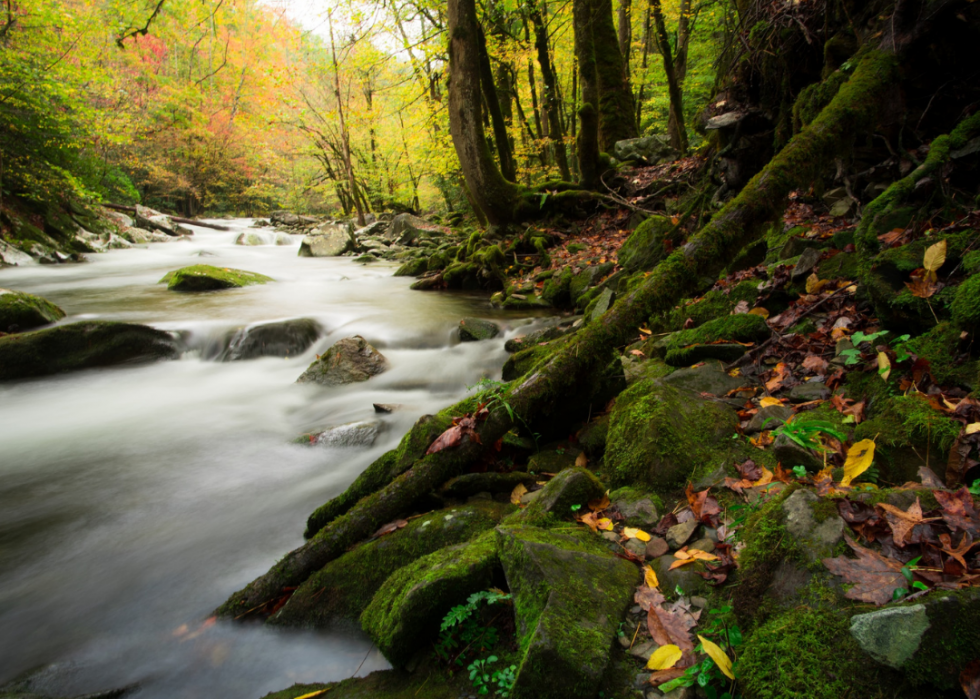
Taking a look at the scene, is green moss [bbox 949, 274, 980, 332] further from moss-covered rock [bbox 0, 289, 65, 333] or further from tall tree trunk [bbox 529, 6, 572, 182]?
tall tree trunk [bbox 529, 6, 572, 182]

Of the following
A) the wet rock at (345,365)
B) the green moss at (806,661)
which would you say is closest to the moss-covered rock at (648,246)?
the wet rock at (345,365)

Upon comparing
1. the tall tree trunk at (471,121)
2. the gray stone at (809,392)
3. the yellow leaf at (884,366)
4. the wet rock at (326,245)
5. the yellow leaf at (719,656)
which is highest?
the tall tree trunk at (471,121)

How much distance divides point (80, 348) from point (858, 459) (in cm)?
905

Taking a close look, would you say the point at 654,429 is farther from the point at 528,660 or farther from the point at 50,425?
the point at 50,425

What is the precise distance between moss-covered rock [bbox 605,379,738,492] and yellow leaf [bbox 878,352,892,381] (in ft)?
2.33

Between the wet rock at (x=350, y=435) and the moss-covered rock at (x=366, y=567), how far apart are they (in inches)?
84.1

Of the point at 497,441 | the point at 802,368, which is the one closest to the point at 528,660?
the point at 497,441

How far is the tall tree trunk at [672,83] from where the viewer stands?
1144 centimetres

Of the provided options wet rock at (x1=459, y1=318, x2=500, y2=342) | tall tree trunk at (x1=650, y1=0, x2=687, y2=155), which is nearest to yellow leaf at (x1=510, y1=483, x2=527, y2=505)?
wet rock at (x1=459, y1=318, x2=500, y2=342)

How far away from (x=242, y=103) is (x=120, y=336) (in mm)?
19011

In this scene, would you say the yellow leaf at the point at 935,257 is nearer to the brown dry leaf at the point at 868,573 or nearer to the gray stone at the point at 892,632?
the brown dry leaf at the point at 868,573

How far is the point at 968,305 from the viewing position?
2205 mm

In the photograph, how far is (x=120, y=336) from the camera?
7359 mm

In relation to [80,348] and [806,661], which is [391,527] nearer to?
[806,661]
